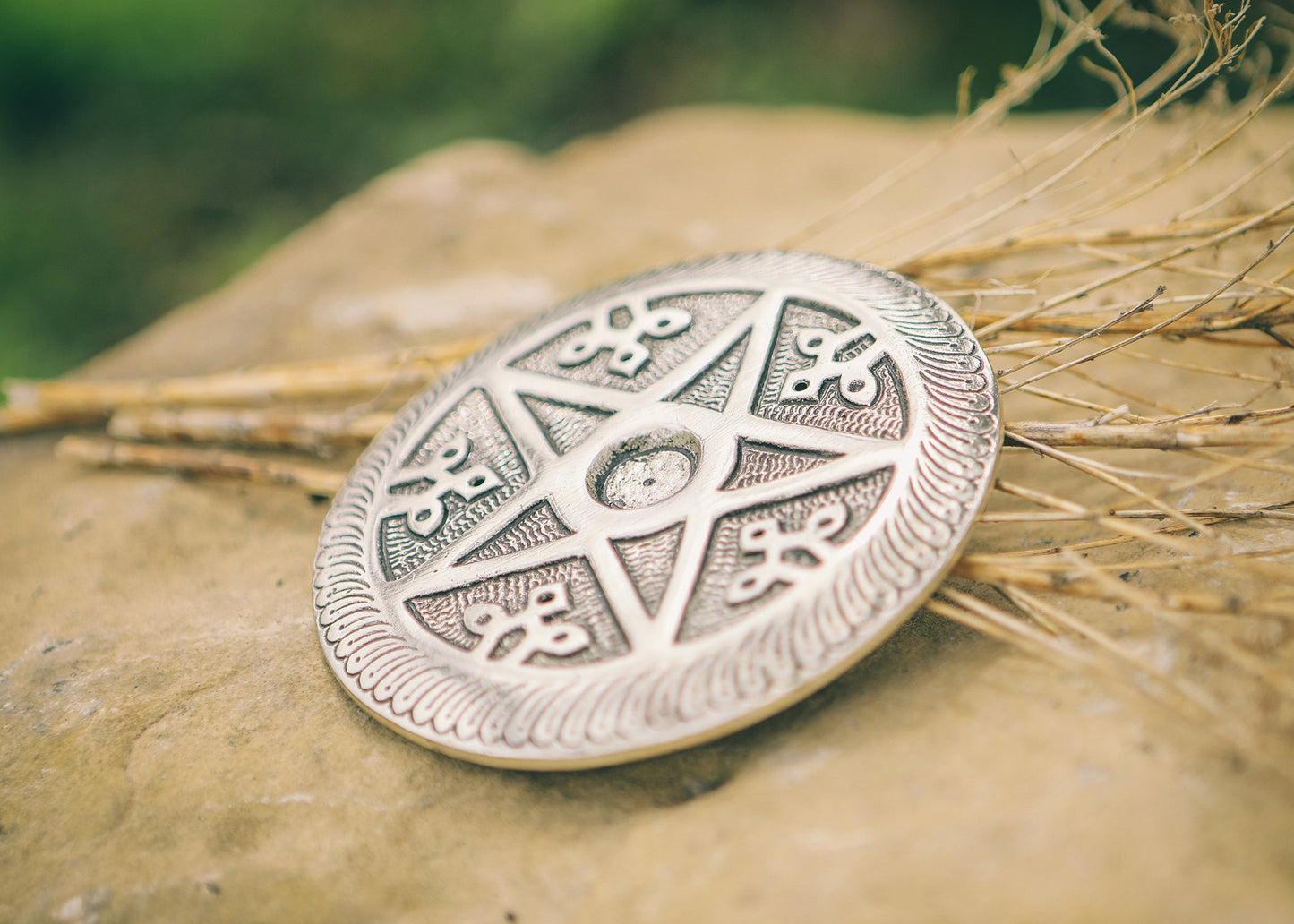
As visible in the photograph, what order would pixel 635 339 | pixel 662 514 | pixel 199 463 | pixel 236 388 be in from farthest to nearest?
pixel 236 388
pixel 199 463
pixel 635 339
pixel 662 514

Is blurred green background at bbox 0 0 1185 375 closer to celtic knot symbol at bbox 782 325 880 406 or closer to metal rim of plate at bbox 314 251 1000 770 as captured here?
metal rim of plate at bbox 314 251 1000 770

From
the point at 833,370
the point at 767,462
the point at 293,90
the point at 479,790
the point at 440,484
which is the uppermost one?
the point at 293,90

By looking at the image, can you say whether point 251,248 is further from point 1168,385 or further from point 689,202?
point 1168,385

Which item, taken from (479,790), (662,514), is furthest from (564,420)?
(479,790)

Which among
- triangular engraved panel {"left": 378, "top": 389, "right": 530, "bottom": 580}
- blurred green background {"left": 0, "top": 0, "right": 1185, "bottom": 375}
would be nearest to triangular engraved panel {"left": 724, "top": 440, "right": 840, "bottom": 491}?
triangular engraved panel {"left": 378, "top": 389, "right": 530, "bottom": 580}

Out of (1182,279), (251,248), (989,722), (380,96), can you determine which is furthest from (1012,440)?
(380,96)

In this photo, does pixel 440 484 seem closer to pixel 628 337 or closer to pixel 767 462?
pixel 628 337
